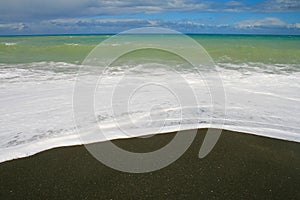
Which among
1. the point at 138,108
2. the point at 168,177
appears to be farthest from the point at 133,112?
the point at 168,177

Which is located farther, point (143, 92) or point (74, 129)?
point (143, 92)

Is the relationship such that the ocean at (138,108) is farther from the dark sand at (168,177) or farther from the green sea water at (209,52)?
the green sea water at (209,52)

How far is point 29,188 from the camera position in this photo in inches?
109

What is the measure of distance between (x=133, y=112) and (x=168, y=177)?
8.11 ft

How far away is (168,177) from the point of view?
2.98 m

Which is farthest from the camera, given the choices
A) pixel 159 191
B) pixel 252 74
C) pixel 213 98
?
pixel 252 74

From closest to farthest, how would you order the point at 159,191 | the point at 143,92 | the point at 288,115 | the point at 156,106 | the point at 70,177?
the point at 159,191 < the point at 70,177 < the point at 288,115 < the point at 156,106 < the point at 143,92

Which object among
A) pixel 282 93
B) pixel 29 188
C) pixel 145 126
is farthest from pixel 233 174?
pixel 282 93

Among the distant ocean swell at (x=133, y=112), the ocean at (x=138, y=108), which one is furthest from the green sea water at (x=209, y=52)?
the distant ocean swell at (x=133, y=112)

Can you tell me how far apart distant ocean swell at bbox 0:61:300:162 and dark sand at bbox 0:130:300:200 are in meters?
0.50

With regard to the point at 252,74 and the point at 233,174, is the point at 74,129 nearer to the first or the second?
the point at 233,174

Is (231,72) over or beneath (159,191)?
beneath

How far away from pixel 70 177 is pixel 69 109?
103 inches

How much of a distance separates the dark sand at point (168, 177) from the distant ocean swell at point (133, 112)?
499 millimetres
